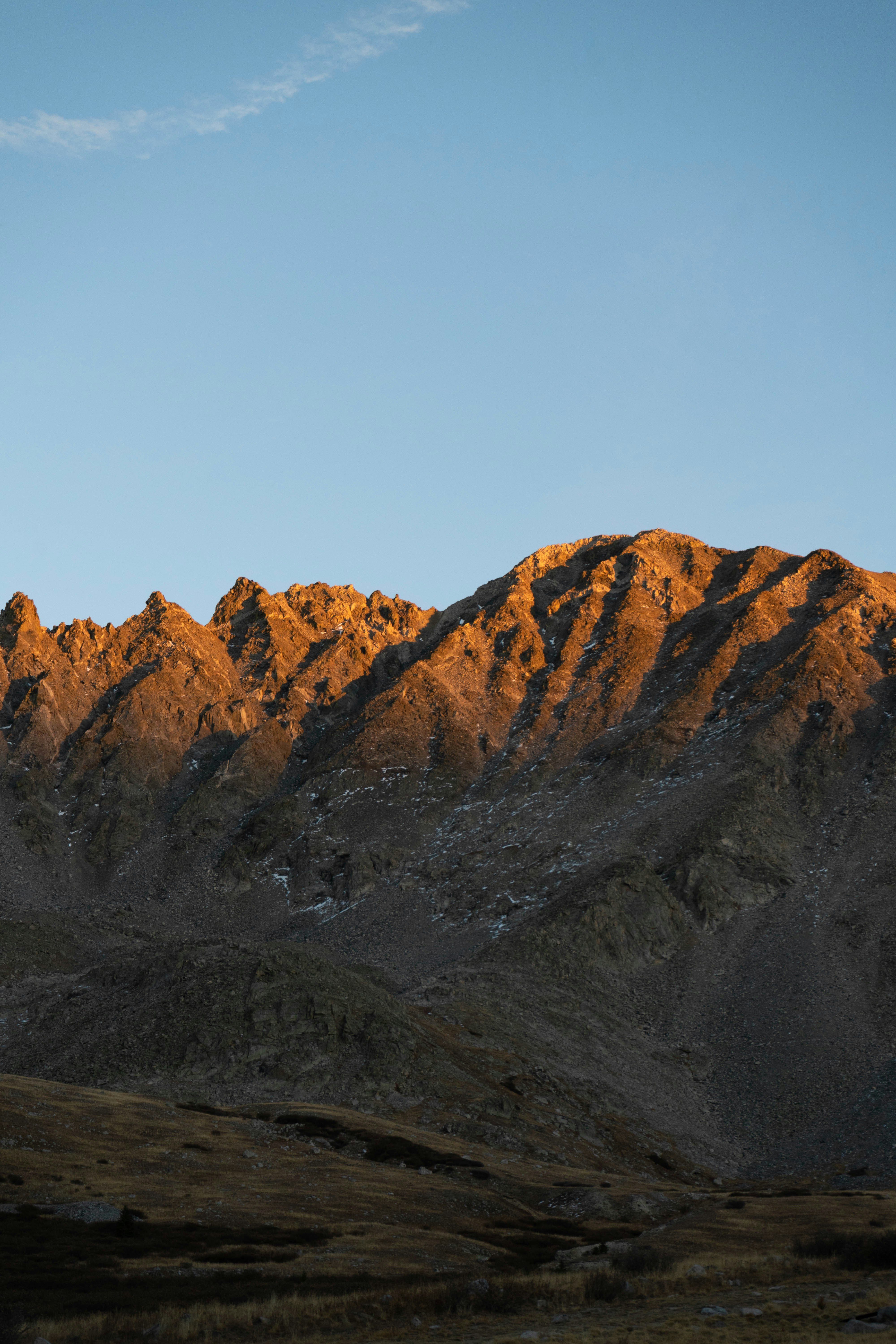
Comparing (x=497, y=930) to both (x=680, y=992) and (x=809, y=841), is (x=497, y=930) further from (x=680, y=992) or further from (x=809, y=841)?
(x=809, y=841)

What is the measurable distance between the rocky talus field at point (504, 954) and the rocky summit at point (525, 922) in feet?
1.53

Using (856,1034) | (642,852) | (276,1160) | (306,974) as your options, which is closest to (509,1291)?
(276,1160)

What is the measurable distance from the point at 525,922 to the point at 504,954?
1086 centimetres

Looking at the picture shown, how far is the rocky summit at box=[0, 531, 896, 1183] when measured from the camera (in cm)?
7788

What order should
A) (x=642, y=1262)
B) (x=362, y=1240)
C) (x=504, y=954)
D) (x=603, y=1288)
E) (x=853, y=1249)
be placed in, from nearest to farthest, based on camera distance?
(x=603, y=1288) → (x=642, y=1262) → (x=853, y=1249) → (x=362, y=1240) → (x=504, y=954)

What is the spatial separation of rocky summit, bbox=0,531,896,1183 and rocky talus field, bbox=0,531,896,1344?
0.47 meters

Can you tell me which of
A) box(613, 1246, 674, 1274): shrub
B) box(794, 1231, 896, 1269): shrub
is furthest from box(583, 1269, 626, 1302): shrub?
box(794, 1231, 896, 1269): shrub

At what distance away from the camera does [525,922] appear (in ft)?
424

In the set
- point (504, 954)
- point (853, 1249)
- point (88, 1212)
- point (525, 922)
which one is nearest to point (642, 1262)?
point (853, 1249)

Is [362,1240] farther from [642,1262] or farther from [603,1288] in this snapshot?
[603,1288]

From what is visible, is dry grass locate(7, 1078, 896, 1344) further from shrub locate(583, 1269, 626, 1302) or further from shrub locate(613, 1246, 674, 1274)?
shrub locate(613, 1246, 674, 1274)

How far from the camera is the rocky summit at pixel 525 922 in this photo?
7788 centimetres

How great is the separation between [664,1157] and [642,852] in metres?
68.9

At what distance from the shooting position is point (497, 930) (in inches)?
5123
